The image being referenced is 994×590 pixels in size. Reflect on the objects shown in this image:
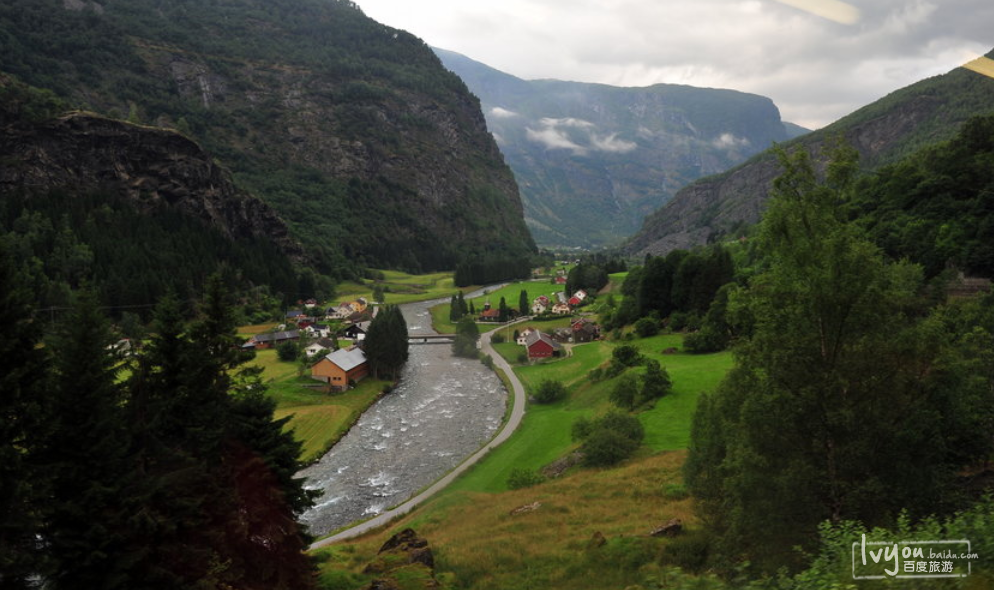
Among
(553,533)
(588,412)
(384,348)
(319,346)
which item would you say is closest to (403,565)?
(553,533)

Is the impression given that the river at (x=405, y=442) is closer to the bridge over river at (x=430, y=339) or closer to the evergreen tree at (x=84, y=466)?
the evergreen tree at (x=84, y=466)

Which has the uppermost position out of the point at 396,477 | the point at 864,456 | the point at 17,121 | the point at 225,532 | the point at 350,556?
the point at 17,121

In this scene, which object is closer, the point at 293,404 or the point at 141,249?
the point at 293,404

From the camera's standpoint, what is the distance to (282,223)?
488 feet

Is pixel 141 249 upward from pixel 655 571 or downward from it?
upward

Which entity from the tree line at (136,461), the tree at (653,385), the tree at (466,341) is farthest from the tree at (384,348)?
the tree line at (136,461)

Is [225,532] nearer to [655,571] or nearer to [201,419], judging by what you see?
[201,419]

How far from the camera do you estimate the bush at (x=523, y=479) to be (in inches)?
1421

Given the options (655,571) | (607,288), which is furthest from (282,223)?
(655,571)

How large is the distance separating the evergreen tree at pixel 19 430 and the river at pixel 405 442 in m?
17.3

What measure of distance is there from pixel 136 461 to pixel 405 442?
36205mm

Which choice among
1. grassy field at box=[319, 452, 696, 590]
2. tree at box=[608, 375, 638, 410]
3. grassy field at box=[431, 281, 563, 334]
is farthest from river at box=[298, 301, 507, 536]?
grassy field at box=[431, 281, 563, 334]

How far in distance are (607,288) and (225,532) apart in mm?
109650

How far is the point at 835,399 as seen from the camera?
460 inches
